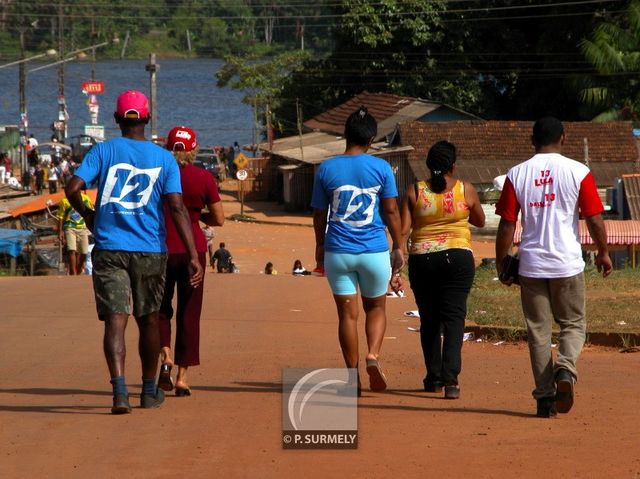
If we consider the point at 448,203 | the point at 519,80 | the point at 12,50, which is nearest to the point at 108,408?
the point at 448,203

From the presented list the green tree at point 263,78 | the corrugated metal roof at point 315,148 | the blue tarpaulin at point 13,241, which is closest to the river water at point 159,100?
the green tree at point 263,78

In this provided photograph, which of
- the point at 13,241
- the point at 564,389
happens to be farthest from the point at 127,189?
the point at 13,241

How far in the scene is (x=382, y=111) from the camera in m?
45.8

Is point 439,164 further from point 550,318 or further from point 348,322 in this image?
point 550,318

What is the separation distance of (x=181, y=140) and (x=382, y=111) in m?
38.0

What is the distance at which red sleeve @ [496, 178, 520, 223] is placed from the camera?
23.4ft

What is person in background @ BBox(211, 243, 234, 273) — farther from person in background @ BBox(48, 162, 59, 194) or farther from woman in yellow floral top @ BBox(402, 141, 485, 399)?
person in background @ BBox(48, 162, 59, 194)

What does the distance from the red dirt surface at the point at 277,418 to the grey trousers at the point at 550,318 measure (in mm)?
299

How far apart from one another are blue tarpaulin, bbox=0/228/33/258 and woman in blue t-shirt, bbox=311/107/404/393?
17941mm

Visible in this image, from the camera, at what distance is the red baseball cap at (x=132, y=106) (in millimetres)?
7297

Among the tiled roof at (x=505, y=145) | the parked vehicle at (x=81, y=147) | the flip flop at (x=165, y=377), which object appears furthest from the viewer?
the parked vehicle at (x=81, y=147)

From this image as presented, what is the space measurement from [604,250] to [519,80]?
148ft

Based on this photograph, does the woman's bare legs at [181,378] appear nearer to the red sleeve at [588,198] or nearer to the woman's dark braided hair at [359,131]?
the woman's dark braided hair at [359,131]

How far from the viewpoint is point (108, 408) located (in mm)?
7605
